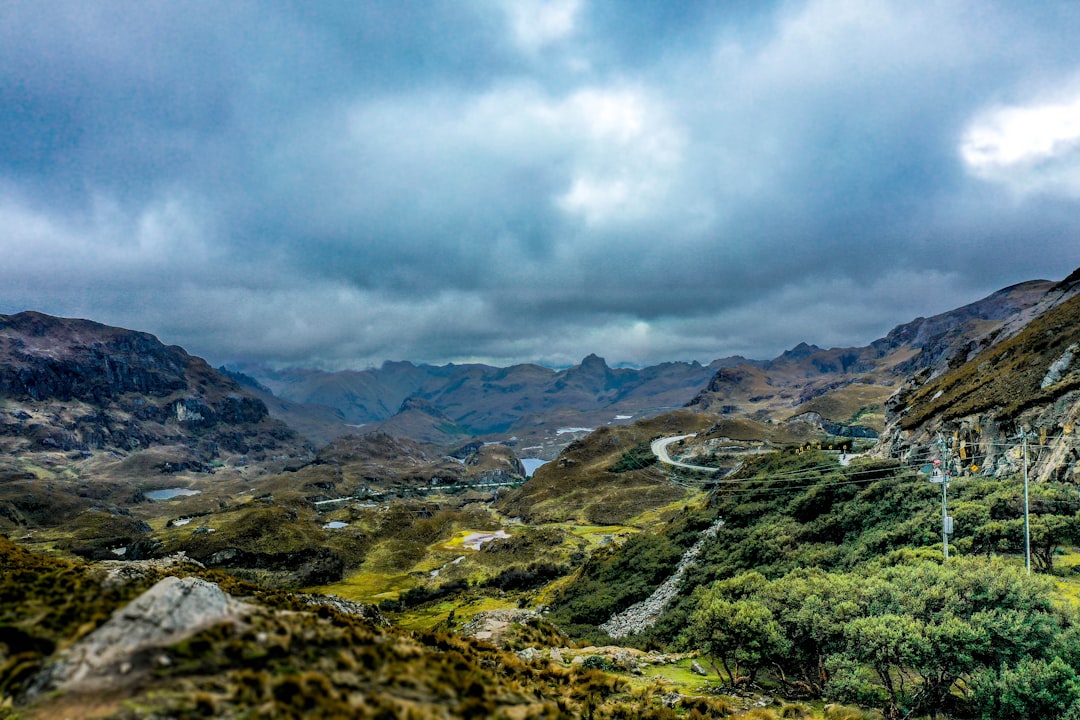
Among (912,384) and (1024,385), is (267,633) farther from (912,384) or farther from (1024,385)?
(912,384)

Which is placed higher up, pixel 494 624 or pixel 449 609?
pixel 494 624

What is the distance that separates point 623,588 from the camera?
5056cm

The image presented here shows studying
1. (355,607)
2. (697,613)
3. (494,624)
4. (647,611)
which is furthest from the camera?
(647,611)

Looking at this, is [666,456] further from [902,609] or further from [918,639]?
[918,639]

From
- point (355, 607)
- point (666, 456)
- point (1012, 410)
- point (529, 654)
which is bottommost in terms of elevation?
point (666, 456)

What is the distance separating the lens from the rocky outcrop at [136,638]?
834 centimetres

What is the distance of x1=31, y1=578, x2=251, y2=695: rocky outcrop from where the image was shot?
834cm

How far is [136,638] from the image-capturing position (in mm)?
9086

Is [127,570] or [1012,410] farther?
[1012,410]

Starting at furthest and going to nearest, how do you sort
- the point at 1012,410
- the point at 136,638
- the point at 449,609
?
the point at 449,609 < the point at 1012,410 < the point at 136,638

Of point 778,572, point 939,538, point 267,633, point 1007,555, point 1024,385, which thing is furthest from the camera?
point 1024,385

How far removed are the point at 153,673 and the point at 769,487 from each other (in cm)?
6323

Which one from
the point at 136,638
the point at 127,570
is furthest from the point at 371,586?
the point at 136,638

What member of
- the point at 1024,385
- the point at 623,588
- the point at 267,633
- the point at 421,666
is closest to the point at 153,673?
the point at 267,633
